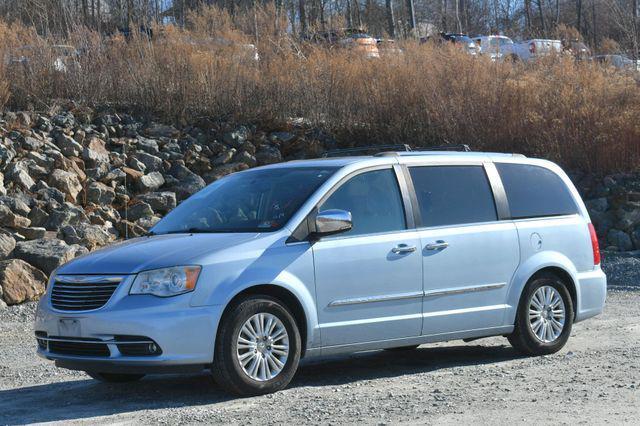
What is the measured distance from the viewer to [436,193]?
895 cm

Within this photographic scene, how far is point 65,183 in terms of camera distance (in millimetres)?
16359

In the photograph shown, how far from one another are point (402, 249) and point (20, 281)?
21.1 feet

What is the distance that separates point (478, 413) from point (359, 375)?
1.91 meters

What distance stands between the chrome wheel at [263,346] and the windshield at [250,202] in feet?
2.48

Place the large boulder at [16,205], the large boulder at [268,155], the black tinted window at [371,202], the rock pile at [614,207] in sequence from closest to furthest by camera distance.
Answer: the black tinted window at [371,202] → the large boulder at [16,205] → the rock pile at [614,207] → the large boulder at [268,155]

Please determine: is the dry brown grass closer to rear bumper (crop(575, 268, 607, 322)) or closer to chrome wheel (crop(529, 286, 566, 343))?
rear bumper (crop(575, 268, 607, 322))

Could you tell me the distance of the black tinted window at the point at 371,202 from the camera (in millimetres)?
8336

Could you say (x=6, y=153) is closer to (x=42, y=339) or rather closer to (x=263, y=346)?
(x=42, y=339)

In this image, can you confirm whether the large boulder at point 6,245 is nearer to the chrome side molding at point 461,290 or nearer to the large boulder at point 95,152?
the large boulder at point 95,152

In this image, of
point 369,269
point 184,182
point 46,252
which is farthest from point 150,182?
point 369,269

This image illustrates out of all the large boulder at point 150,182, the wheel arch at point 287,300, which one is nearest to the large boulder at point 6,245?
the large boulder at point 150,182

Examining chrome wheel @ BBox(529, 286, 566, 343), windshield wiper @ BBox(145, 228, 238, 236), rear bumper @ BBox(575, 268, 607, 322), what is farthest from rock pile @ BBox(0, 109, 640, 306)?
rear bumper @ BBox(575, 268, 607, 322)

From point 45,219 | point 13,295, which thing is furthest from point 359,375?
point 45,219

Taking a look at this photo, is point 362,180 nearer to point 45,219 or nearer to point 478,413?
point 478,413
